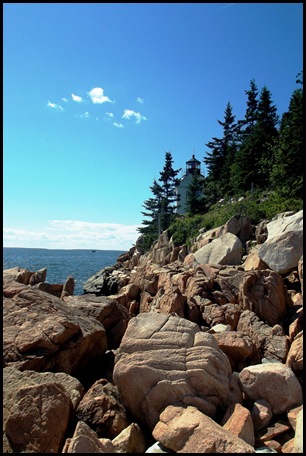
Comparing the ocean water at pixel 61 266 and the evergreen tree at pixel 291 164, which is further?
the ocean water at pixel 61 266

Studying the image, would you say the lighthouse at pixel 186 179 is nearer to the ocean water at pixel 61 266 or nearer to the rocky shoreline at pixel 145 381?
Answer: the ocean water at pixel 61 266

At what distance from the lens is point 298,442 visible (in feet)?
12.2

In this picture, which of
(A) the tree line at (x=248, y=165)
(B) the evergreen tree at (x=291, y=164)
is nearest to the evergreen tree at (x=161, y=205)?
(A) the tree line at (x=248, y=165)

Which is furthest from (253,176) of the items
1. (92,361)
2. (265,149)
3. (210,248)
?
(92,361)

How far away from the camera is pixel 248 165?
1350 inches

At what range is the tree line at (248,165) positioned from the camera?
21.3 metres

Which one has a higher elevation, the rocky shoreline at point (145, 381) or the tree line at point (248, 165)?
the tree line at point (248, 165)

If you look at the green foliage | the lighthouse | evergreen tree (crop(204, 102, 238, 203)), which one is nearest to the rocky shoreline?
the green foliage

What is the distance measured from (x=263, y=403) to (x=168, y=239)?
30993mm

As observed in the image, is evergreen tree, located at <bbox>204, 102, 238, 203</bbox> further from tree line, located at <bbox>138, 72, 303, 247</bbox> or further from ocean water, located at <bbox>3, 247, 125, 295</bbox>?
ocean water, located at <bbox>3, 247, 125, 295</bbox>

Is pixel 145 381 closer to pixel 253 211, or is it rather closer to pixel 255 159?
pixel 253 211

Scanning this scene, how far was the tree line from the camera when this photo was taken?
21.3 metres

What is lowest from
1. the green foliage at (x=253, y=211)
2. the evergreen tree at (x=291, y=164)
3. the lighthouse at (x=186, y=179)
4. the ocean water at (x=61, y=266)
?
the ocean water at (x=61, y=266)

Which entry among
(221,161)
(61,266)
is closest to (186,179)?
(221,161)
